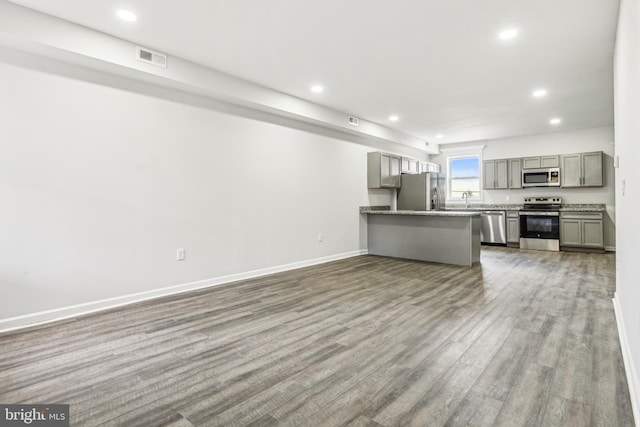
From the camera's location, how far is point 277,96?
4961mm

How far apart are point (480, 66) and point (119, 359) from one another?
15.7 feet

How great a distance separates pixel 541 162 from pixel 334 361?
794 centimetres

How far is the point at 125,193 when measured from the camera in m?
3.64

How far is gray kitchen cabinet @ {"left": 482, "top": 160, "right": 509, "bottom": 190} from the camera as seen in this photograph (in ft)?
27.4

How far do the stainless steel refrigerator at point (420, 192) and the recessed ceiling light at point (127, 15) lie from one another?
594cm

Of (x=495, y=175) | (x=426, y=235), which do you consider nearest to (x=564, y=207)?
(x=495, y=175)

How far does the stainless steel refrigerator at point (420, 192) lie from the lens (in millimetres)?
7348

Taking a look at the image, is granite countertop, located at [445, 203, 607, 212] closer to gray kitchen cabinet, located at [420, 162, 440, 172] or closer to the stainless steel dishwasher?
the stainless steel dishwasher

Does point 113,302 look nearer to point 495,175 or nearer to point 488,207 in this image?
point 488,207

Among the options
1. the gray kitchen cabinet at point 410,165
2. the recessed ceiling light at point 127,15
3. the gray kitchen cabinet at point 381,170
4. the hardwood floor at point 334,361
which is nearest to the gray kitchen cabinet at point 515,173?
the gray kitchen cabinet at point 410,165

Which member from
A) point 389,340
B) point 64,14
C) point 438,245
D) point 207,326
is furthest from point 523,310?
point 64,14

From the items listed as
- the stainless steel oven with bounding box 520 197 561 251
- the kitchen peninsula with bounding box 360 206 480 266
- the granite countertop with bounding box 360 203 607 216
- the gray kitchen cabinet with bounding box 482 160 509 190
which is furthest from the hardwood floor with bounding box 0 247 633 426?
the gray kitchen cabinet with bounding box 482 160 509 190

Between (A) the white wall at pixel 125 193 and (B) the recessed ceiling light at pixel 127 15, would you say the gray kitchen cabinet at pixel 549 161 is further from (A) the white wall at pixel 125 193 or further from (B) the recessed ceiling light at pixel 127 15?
(B) the recessed ceiling light at pixel 127 15

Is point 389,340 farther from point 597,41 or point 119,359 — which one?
point 597,41
